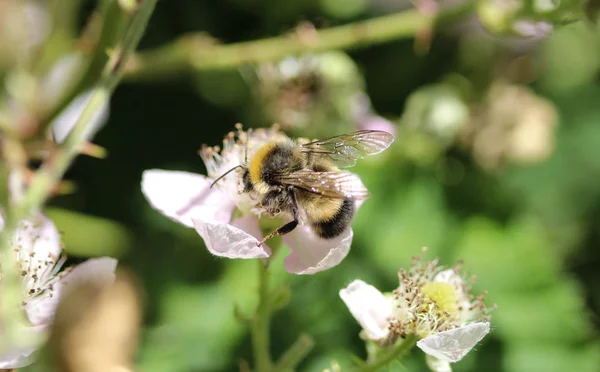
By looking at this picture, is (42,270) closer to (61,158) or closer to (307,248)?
(61,158)

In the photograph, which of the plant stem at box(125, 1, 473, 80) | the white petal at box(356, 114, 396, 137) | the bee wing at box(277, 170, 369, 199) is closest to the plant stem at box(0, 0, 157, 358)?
the bee wing at box(277, 170, 369, 199)

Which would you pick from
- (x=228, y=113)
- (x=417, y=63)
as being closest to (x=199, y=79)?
(x=228, y=113)

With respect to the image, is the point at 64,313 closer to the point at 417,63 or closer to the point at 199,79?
the point at 199,79

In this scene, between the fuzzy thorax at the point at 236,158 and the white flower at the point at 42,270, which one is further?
the fuzzy thorax at the point at 236,158

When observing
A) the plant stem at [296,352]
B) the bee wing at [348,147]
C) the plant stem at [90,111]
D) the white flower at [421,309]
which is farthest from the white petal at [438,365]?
the plant stem at [90,111]

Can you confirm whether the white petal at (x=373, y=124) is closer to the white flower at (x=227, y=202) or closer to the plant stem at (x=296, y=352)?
the white flower at (x=227, y=202)

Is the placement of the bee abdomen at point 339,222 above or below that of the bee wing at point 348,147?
below

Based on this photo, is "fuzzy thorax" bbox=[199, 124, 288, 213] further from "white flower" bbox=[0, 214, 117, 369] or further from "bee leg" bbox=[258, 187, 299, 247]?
"white flower" bbox=[0, 214, 117, 369]

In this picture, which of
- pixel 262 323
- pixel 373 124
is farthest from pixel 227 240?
pixel 373 124
